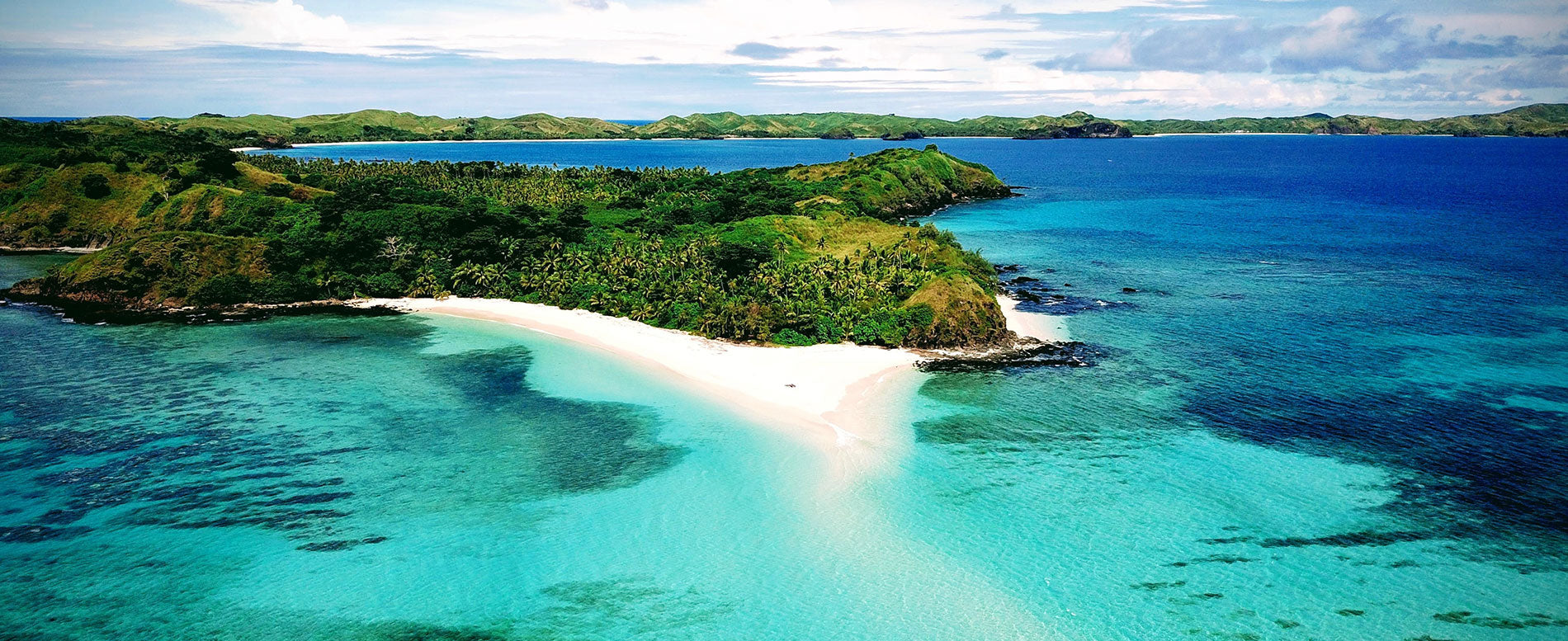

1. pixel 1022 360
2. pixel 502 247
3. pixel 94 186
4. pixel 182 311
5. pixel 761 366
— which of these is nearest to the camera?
pixel 761 366

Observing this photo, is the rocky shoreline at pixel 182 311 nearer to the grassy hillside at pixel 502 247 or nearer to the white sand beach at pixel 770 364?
the grassy hillside at pixel 502 247

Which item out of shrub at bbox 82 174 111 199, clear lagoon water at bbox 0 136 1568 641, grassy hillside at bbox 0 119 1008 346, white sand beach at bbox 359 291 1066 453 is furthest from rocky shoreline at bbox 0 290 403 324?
shrub at bbox 82 174 111 199

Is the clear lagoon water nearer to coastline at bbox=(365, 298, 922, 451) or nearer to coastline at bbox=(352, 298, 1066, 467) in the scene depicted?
coastline at bbox=(352, 298, 1066, 467)

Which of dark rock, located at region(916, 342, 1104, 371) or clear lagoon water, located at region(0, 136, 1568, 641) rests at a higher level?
dark rock, located at region(916, 342, 1104, 371)

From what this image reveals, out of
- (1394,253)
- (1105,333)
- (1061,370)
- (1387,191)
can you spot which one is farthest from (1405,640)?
(1387,191)

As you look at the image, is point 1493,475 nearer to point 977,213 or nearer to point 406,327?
point 406,327

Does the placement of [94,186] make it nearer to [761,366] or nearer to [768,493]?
[761,366]

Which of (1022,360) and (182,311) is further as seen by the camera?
(182,311)

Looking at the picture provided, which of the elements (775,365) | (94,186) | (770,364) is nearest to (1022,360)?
(775,365)
